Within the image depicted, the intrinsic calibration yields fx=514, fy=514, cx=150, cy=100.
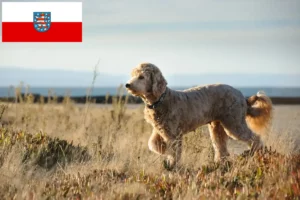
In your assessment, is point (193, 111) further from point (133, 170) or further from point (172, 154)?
point (133, 170)

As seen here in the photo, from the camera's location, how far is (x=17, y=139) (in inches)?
351

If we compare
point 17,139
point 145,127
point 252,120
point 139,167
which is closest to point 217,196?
point 139,167

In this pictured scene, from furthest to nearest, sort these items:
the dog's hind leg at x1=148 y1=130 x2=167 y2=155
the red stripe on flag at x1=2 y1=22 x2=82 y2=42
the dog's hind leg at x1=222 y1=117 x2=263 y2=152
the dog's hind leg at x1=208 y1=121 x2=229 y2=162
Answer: the red stripe on flag at x1=2 y1=22 x2=82 y2=42, the dog's hind leg at x1=208 y1=121 x2=229 y2=162, the dog's hind leg at x1=222 y1=117 x2=263 y2=152, the dog's hind leg at x1=148 y1=130 x2=167 y2=155

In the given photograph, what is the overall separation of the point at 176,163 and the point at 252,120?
6.89ft

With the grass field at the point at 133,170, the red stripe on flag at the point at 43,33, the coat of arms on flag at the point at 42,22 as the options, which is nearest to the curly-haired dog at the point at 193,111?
the grass field at the point at 133,170

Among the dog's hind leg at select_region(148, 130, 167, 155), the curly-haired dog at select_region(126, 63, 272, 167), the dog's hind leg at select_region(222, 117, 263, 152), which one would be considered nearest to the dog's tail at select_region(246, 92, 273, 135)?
the curly-haired dog at select_region(126, 63, 272, 167)

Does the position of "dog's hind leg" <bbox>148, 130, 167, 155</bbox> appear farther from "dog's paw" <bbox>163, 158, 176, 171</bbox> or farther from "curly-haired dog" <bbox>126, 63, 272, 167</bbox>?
"dog's paw" <bbox>163, 158, 176, 171</bbox>

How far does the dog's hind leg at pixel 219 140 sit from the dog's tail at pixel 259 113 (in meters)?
0.64

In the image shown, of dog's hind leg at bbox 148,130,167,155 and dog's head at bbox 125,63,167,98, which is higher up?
dog's head at bbox 125,63,167,98

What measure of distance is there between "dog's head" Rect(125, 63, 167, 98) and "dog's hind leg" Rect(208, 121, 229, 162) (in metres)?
1.62

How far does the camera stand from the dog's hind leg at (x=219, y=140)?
8859 mm

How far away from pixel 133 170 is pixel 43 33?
4.39 meters

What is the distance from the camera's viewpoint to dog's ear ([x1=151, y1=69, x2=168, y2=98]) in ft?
25.1

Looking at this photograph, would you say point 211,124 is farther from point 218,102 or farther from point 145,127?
point 145,127
